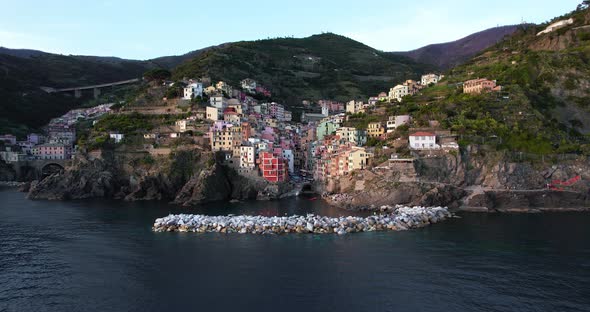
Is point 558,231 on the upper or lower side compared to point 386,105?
lower

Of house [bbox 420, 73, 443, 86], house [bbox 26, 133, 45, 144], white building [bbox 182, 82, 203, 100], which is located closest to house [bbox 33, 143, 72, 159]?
house [bbox 26, 133, 45, 144]

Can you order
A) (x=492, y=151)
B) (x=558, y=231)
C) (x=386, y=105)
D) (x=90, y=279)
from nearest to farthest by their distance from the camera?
(x=90, y=279), (x=558, y=231), (x=492, y=151), (x=386, y=105)

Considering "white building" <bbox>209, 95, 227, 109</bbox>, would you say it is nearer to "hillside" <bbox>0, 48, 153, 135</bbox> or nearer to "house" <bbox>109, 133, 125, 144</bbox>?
"house" <bbox>109, 133, 125, 144</bbox>

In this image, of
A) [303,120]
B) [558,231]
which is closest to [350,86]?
[303,120]

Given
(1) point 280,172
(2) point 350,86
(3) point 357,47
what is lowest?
(1) point 280,172

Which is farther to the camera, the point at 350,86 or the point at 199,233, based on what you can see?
the point at 350,86

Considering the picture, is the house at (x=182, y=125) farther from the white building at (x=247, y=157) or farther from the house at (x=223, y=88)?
the house at (x=223, y=88)

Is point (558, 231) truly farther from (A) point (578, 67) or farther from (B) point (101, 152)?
(B) point (101, 152)
